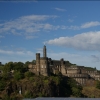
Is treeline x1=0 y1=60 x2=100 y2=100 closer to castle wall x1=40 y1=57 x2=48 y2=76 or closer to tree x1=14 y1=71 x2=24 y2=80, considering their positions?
tree x1=14 y1=71 x2=24 y2=80

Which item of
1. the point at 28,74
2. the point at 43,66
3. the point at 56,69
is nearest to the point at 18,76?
the point at 28,74

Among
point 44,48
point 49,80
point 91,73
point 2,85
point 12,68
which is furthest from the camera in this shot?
point 91,73

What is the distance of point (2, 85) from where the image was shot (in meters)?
80.1

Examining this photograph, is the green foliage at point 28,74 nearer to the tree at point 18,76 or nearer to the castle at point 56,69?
the tree at point 18,76

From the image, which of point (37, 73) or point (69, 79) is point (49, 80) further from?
point (69, 79)

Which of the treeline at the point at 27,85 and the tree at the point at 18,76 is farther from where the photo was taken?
the tree at the point at 18,76

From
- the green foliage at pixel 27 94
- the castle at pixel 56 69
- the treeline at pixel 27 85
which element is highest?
the castle at pixel 56 69

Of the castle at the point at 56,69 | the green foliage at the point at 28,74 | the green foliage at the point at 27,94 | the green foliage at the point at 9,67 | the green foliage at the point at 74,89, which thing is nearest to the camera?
the green foliage at the point at 27,94

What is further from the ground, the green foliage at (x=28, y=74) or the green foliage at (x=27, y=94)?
the green foliage at (x=28, y=74)

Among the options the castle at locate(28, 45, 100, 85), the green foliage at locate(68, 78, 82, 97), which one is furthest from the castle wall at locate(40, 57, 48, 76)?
the green foliage at locate(68, 78, 82, 97)

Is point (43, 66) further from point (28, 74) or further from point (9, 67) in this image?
point (9, 67)

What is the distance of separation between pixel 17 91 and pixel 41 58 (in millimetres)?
14858

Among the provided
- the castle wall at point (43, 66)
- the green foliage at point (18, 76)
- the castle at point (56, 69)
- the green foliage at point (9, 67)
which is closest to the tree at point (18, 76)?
the green foliage at point (18, 76)

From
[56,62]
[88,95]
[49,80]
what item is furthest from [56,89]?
[56,62]
